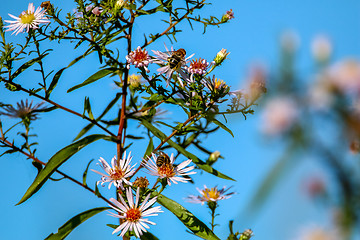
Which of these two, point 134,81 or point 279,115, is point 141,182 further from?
point 279,115

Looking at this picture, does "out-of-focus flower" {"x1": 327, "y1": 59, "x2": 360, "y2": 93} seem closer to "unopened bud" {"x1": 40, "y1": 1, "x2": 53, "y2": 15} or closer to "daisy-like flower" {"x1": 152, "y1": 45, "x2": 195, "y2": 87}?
"daisy-like flower" {"x1": 152, "y1": 45, "x2": 195, "y2": 87}

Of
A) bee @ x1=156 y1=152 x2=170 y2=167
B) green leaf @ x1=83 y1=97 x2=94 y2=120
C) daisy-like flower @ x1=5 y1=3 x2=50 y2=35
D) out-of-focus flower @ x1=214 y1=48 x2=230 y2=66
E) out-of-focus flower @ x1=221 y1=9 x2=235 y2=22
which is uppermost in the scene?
out-of-focus flower @ x1=221 y1=9 x2=235 y2=22

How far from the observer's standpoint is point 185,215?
922mm

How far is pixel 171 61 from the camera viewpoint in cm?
92

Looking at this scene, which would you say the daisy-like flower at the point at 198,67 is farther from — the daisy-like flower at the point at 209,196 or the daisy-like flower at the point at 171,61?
the daisy-like flower at the point at 209,196

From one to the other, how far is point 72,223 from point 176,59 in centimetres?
44

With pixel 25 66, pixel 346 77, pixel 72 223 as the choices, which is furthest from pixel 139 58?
pixel 346 77

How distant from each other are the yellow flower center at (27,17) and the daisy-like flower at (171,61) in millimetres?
317

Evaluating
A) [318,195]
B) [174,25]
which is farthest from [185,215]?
[318,195]

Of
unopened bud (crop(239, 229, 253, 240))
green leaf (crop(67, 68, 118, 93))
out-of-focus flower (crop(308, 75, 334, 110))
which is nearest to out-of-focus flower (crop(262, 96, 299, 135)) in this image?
out-of-focus flower (crop(308, 75, 334, 110))

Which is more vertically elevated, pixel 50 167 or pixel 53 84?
pixel 53 84

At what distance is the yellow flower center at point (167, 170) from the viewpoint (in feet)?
3.05

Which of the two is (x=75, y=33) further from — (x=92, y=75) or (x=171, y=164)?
(x=171, y=164)

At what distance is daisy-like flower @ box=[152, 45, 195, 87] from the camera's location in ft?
3.01
